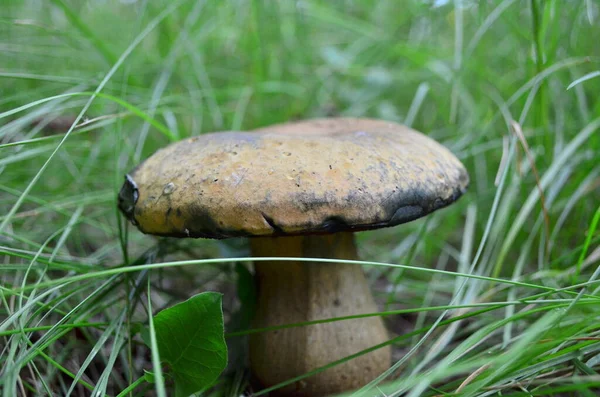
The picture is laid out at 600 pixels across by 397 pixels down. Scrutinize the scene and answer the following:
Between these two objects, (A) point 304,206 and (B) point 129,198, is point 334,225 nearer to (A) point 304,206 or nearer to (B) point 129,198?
(A) point 304,206

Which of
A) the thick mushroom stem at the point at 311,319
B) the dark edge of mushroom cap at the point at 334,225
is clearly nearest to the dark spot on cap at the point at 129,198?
the dark edge of mushroom cap at the point at 334,225

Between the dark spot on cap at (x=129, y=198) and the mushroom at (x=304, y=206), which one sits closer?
the mushroom at (x=304, y=206)

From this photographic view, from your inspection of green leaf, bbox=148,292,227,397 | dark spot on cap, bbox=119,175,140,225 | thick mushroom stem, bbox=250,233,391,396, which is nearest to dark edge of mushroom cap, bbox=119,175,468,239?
dark spot on cap, bbox=119,175,140,225

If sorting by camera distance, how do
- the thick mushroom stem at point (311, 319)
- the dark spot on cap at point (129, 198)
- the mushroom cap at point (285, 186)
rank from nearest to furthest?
the mushroom cap at point (285, 186) → the dark spot on cap at point (129, 198) → the thick mushroom stem at point (311, 319)

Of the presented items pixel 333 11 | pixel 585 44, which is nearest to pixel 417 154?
pixel 585 44

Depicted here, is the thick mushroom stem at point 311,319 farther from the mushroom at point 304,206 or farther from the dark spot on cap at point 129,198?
the dark spot on cap at point 129,198

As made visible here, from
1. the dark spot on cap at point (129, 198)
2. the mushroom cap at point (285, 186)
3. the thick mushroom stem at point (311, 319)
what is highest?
the mushroom cap at point (285, 186)
